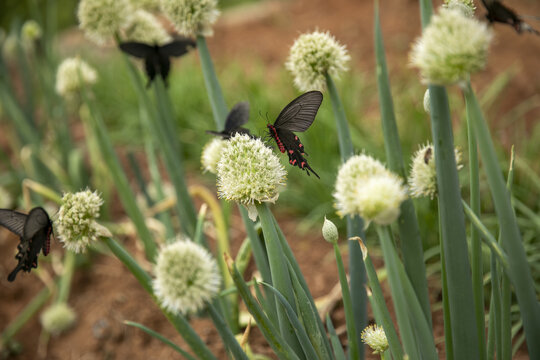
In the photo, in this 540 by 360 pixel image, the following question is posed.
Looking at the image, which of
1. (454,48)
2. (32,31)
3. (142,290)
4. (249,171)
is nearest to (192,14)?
(249,171)

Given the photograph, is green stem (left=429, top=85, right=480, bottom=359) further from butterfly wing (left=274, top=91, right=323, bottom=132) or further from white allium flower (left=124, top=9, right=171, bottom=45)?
white allium flower (left=124, top=9, right=171, bottom=45)

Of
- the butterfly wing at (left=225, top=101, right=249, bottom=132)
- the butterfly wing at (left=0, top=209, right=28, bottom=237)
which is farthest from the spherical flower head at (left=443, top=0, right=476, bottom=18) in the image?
the butterfly wing at (left=0, top=209, right=28, bottom=237)

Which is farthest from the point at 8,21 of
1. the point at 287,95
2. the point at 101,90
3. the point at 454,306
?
the point at 454,306

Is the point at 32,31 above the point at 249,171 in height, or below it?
above

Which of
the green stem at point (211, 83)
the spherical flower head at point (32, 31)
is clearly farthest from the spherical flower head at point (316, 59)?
the spherical flower head at point (32, 31)

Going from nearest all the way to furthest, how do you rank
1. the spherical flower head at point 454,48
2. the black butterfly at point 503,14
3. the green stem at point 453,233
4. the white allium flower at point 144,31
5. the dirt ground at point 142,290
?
the spherical flower head at point 454,48, the green stem at point 453,233, the black butterfly at point 503,14, the white allium flower at point 144,31, the dirt ground at point 142,290

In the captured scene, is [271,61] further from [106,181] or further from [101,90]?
[106,181]

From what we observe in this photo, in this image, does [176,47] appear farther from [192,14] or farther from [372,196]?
[372,196]

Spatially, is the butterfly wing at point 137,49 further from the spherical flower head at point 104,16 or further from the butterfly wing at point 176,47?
the spherical flower head at point 104,16
